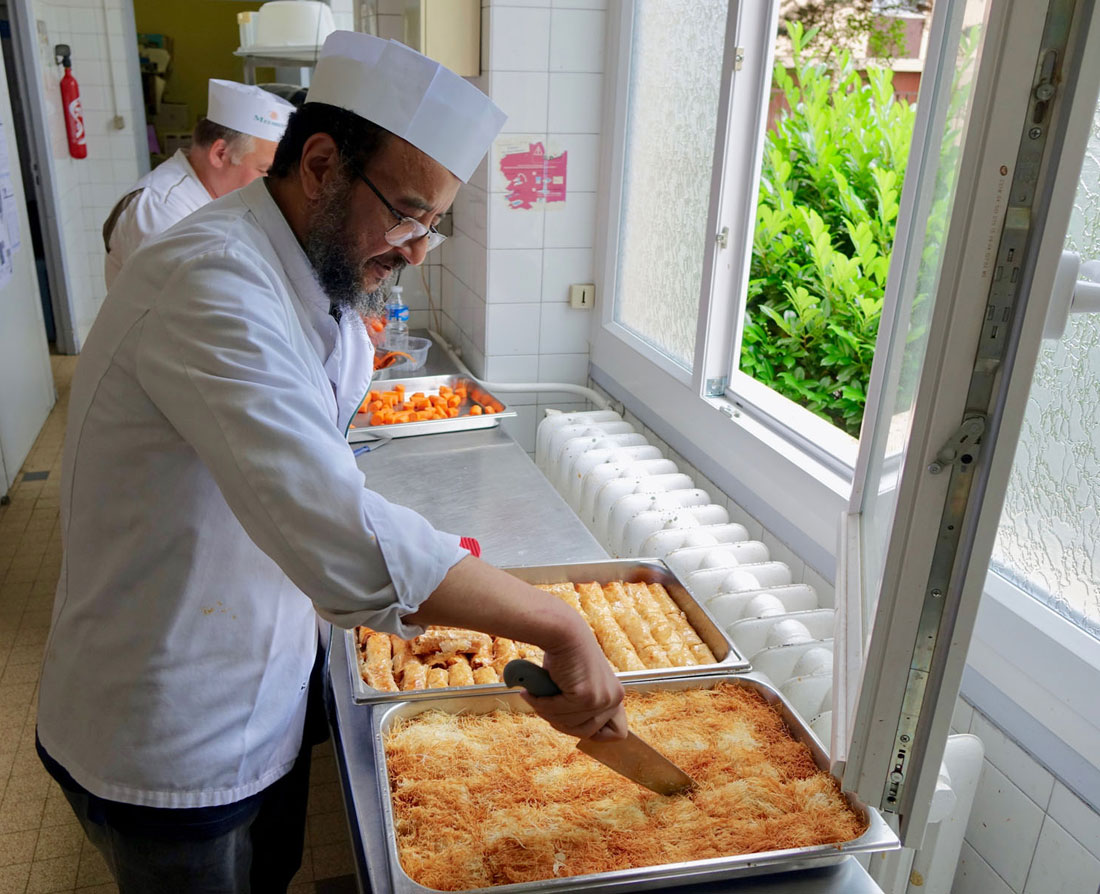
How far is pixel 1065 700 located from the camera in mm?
1363

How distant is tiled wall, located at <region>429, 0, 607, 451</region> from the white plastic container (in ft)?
4.53

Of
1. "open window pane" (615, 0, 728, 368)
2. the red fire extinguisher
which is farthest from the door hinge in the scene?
the red fire extinguisher

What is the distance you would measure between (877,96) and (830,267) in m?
0.60

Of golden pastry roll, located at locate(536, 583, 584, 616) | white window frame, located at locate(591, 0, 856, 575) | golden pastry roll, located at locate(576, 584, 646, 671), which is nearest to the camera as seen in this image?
golden pastry roll, located at locate(576, 584, 646, 671)

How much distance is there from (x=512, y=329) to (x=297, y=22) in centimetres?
203

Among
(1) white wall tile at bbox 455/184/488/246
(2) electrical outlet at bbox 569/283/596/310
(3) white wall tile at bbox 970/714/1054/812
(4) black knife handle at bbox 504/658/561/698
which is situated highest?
(1) white wall tile at bbox 455/184/488/246

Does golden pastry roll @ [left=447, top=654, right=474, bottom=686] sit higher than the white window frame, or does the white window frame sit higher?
the white window frame

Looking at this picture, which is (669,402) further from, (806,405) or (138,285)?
(138,285)

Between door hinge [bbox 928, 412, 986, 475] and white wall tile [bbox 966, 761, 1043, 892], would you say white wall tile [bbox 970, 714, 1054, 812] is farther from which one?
door hinge [bbox 928, 412, 986, 475]

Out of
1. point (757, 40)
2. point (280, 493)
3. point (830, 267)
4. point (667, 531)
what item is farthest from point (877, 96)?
point (280, 493)

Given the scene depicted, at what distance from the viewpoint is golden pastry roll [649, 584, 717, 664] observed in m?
1.61

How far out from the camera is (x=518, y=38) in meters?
2.83

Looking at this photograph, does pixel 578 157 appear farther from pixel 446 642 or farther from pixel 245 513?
pixel 245 513

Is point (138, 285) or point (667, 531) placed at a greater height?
point (138, 285)
